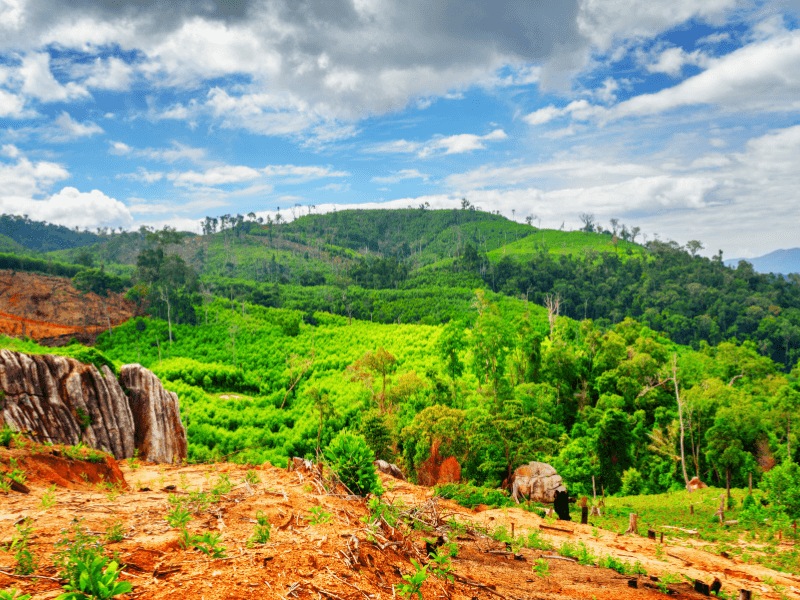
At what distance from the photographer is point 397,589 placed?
4.04 meters

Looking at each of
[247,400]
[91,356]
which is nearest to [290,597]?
[91,356]

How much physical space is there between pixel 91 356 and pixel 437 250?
12313 centimetres

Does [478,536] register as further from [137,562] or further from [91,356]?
[91,356]

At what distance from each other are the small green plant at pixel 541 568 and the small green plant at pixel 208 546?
431 centimetres

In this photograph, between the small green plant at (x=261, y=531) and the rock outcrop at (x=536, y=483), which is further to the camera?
the rock outcrop at (x=536, y=483)

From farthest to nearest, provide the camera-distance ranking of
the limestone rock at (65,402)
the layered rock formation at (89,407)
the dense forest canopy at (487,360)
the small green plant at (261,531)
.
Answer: the dense forest canopy at (487,360), the layered rock formation at (89,407), the limestone rock at (65,402), the small green plant at (261,531)

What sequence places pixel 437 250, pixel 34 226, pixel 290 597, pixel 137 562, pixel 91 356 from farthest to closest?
pixel 437 250
pixel 34 226
pixel 91 356
pixel 137 562
pixel 290 597

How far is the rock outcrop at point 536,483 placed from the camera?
656 inches

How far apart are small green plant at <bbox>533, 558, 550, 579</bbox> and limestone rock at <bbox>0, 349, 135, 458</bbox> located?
11.3m

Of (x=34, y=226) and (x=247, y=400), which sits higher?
(x=34, y=226)

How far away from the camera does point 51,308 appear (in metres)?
55.6

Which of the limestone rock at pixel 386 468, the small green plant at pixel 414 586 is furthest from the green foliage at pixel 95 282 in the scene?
the small green plant at pixel 414 586

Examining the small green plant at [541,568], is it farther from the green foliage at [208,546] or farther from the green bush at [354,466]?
the green foliage at [208,546]

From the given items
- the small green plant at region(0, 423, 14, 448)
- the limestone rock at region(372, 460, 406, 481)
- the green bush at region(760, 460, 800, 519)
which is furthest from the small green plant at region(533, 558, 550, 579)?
the green bush at region(760, 460, 800, 519)
